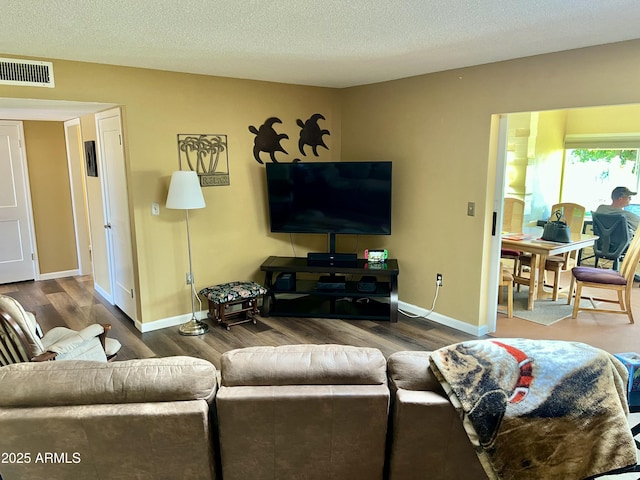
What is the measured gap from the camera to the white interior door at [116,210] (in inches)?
165

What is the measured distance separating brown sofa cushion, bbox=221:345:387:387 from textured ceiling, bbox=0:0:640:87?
1.60m

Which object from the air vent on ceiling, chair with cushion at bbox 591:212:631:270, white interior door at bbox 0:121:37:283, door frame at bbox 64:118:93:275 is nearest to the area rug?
chair with cushion at bbox 591:212:631:270

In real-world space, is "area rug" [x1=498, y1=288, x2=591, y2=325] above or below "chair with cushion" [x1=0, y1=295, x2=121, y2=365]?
below

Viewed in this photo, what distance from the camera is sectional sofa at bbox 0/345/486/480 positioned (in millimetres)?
1632

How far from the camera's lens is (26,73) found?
3.29m

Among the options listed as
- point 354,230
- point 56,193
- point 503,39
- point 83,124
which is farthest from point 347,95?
point 56,193

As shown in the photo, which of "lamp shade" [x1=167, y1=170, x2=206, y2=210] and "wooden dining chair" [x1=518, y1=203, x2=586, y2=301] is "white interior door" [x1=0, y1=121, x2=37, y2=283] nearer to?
"lamp shade" [x1=167, y1=170, x2=206, y2=210]

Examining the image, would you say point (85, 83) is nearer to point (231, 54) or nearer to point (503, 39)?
point (231, 54)

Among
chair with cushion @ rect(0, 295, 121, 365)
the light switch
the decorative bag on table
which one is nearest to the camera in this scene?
chair with cushion @ rect(0, 295, 121, 365)

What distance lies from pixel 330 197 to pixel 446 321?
1631mm

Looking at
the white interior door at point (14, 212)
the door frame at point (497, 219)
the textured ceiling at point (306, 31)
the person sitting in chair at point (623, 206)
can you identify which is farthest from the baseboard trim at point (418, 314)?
the person sitting in chair at point (623, 206)

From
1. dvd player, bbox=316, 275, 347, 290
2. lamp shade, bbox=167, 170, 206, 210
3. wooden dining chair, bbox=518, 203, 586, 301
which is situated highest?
lamp shade, bbox=167, 170, 206, 210

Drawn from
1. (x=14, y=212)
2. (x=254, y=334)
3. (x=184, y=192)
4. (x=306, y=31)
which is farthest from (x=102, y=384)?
(x=14, y=212)

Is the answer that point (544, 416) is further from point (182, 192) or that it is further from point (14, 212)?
point (14, 212)
